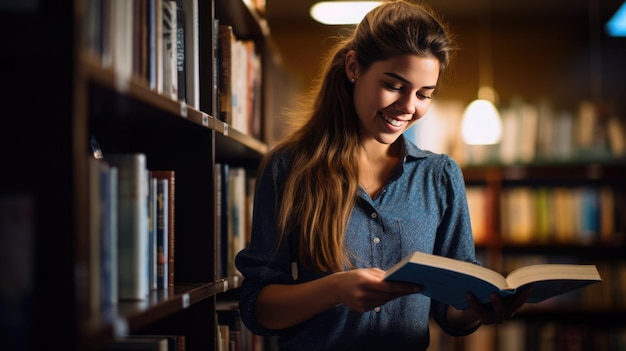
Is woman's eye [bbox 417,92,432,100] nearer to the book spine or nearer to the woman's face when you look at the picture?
the woman's face

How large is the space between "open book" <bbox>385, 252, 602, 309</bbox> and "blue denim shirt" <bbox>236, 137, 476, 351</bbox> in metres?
0.17

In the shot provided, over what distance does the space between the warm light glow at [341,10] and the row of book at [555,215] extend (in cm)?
120

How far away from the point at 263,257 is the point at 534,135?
2716 millimetres

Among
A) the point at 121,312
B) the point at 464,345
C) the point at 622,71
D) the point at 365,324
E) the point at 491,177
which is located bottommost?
the point at 464,345

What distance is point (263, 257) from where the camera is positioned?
1507 mm

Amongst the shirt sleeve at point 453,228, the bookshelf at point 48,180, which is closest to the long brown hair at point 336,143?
the shirt sleeve at point 453,228

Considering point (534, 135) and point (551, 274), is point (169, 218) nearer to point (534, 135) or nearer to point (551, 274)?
point (551, 274)

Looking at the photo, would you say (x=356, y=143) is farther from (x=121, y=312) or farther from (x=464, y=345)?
(x=464, y=345)

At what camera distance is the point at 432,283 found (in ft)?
4.11

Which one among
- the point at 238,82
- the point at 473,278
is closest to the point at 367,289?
the point at 473,278

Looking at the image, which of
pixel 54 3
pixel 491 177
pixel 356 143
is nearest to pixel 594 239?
pixel 491 177

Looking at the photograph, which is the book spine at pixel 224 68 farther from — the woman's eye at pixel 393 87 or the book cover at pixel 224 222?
the woman's eye at pixel 393 87

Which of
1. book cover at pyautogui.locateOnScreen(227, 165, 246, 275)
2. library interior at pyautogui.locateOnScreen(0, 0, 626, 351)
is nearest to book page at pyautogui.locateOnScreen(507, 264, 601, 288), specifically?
library interior at pyautogui.locateOnScreen(0, 0, 626, 351)

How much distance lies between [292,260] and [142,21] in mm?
649
